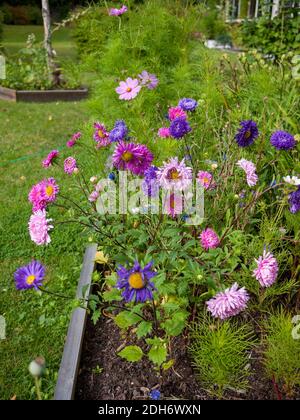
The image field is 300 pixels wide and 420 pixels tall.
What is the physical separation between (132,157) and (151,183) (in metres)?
0.11

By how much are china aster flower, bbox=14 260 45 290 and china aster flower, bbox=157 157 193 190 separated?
18.4 inches

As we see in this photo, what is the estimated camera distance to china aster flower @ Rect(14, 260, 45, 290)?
1261 millimetres

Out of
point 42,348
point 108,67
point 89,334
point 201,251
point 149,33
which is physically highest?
point 149,33

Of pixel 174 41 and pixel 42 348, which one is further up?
pixel 174 41

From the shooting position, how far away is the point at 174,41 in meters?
3.45

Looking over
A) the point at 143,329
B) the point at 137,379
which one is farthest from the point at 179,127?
the point at 137,379

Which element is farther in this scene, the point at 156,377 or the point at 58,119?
the point at 58,119

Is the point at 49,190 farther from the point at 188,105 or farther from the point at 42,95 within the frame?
the point at 42,95

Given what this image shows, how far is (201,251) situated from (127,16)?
8.44 feet

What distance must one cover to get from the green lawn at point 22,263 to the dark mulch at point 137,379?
0.23 meters

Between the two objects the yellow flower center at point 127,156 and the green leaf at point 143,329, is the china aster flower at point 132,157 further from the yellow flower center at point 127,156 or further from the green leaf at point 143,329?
the green leaf at point 143,329
